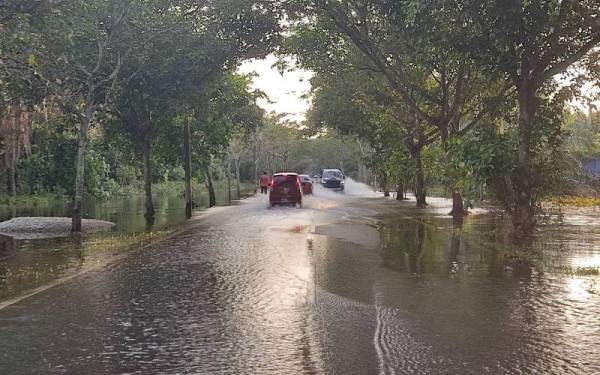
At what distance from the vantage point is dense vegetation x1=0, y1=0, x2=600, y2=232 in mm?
15586

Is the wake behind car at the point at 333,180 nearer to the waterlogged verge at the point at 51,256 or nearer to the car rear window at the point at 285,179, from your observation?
the car rear window at the point at 285,179

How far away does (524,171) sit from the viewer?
629 inches

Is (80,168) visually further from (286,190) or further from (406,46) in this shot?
(286,190)

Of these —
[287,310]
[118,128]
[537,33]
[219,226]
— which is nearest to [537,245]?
[537,33]

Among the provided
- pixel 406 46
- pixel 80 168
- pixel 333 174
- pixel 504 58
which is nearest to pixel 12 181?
pixel 80 168

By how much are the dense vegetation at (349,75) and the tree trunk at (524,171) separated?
0.12ft

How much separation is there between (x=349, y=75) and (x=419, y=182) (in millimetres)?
6704

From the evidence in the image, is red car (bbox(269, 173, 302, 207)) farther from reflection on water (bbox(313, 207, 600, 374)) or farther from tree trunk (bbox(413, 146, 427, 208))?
reflection on water (bbox(313, 207, 600, 374))

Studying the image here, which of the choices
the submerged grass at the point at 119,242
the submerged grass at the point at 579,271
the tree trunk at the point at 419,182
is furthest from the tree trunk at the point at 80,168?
the tree trunk at the point at 419,182

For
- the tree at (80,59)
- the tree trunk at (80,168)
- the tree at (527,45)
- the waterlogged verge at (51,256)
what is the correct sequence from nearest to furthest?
1. the waterlogged verge at (51,256)
2. the tree at (527,45)
3. the tree at (80,59)
4. the tree trunk at (80,168)

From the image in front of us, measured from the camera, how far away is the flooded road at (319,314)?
5.64 metres

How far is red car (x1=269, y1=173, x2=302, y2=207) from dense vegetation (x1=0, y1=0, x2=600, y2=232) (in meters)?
5.01

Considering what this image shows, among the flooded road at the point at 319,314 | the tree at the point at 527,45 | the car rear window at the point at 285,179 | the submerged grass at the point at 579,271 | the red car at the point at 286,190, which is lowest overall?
the flooded road at the point at 319,314

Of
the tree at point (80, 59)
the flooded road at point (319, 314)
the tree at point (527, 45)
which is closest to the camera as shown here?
the flooded road at point (319, 314)
